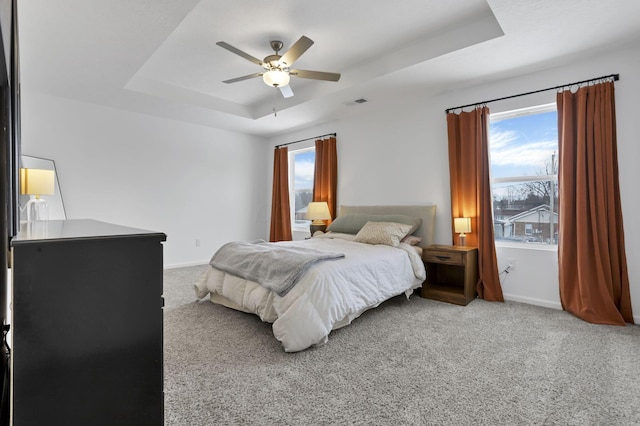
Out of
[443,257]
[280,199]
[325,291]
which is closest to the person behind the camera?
[325,291]

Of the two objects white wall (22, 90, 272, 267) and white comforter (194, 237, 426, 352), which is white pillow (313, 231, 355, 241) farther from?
white wall (22, 90, 272, 267)

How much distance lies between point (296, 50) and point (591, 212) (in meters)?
2.93

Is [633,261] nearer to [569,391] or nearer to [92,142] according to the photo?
[569,391]

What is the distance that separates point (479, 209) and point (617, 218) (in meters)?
1.12

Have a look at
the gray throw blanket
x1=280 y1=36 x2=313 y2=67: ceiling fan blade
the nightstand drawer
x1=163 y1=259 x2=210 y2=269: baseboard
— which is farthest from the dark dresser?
x1=163 y1=259 x2=210 y2=269: baseboard

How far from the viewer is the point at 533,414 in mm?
1569

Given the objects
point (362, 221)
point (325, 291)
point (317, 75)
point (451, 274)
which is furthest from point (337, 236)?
point (317, 75)

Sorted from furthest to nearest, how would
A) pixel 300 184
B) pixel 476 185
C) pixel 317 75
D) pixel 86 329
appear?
pixel 300 184, pixel 476 185, pixel 317 75, pixel 86 329

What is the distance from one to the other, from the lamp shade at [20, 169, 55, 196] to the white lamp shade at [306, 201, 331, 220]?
3037 millimetres

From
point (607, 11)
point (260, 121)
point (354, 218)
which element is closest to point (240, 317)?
point (354, 218)

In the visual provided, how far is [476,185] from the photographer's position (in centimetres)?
361

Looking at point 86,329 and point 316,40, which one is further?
point 316,40

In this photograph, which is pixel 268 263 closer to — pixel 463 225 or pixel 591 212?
pixel 463 225

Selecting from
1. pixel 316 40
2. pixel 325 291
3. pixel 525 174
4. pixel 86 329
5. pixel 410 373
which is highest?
pixel 316 40
